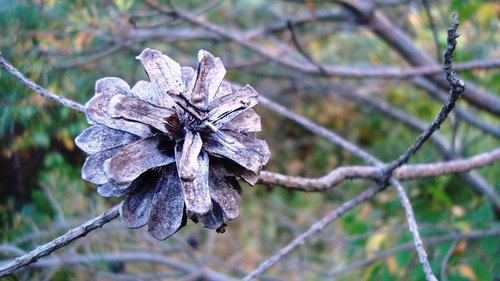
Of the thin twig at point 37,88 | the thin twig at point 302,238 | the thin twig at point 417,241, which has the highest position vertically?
the thin twig at point 417,241

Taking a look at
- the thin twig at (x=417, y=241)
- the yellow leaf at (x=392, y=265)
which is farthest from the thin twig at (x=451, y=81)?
the yellow leaf at (x=392, y=265)

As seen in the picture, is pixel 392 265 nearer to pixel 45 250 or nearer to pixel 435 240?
pixel 435 240

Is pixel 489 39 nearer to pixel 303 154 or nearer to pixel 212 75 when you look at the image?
pixel 303 154

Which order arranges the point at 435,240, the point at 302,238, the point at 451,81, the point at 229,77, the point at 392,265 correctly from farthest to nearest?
the point at 229,77 → the point at 392,265 → the point at 435,240 → the point at 302,238 → the point at 451,81

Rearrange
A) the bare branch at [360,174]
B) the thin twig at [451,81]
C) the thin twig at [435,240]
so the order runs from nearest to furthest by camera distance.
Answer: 1. the thin twig at [451,81]
2. the bare branch at [360,174]
3. the thin twig at [435,240]

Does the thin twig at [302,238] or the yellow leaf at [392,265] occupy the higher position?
the yellow leaf at [392,265]

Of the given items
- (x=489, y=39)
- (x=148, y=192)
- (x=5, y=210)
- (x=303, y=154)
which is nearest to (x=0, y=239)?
(x=5, y=210)

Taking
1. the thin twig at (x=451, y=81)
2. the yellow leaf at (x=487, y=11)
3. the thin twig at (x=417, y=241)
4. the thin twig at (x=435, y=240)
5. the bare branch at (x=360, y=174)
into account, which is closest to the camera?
the thin twig at (x=451, y=81)

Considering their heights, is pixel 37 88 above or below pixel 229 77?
below

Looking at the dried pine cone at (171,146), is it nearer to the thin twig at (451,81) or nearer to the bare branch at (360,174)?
the bare branch at (360,174)

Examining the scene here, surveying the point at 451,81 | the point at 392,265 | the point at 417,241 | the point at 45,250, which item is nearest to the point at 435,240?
the point at 392,265
